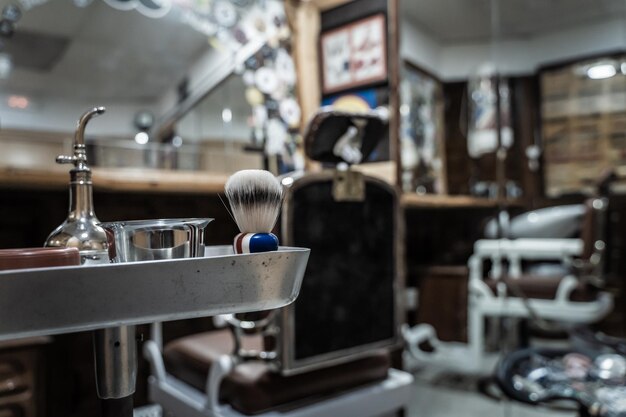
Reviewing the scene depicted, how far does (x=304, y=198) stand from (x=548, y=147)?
211cm

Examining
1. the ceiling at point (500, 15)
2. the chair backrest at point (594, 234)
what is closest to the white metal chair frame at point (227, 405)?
the chair backrest at point (594, 234)

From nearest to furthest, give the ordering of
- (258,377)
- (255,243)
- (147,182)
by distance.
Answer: (255,243)
(258,377)
(147,182)

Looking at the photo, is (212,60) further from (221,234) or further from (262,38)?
(221,234)

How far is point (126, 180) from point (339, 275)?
79 cm

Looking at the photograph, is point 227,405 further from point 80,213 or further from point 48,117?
point 48,117

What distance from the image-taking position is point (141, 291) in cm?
60

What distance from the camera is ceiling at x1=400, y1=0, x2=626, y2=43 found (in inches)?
109

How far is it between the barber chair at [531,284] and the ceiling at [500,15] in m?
1.04

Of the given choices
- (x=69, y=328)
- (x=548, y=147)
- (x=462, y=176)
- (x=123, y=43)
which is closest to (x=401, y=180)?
(x=462, y=176)

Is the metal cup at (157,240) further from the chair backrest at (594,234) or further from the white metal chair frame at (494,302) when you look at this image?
the chair backrest at (594,234)

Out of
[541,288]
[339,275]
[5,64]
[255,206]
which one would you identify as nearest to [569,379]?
[339,275]

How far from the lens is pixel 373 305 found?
5.16 ft

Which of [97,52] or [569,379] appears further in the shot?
[97,52]

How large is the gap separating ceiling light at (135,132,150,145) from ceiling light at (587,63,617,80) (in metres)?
2.43
